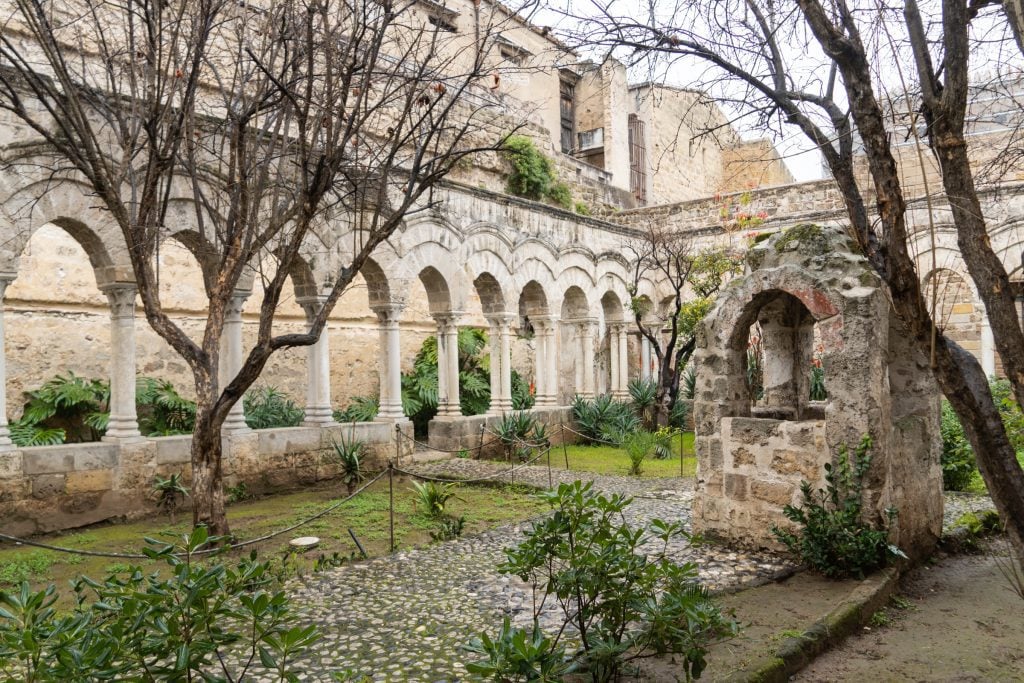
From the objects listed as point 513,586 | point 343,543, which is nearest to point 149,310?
point 343,543

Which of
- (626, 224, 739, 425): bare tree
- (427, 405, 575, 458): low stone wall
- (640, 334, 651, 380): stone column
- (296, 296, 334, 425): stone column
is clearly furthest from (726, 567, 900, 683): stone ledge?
(640, 334, 651, 380): stone column

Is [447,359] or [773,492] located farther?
[447,359]

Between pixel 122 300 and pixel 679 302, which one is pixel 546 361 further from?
pixel 122 300

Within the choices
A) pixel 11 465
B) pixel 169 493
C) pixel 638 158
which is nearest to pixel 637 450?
pixel 169 493

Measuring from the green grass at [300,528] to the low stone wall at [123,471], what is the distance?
8.1 inches

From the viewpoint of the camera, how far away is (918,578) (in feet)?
17.6

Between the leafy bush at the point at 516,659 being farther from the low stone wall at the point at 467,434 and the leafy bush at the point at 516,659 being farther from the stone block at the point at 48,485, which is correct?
the low stone wall at the point at 467,434

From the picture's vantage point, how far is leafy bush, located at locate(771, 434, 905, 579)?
16.4 feet

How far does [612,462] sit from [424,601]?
650cm

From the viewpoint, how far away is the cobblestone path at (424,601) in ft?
12.5

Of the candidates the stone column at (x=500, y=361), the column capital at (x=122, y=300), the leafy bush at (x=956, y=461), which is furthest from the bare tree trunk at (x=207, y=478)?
the leafy bush at (x=956, y=461)

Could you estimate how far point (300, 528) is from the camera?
710cm

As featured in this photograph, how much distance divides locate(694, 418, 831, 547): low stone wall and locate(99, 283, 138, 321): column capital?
5.67m

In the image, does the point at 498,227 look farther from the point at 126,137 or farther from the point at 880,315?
the point at 880,315
